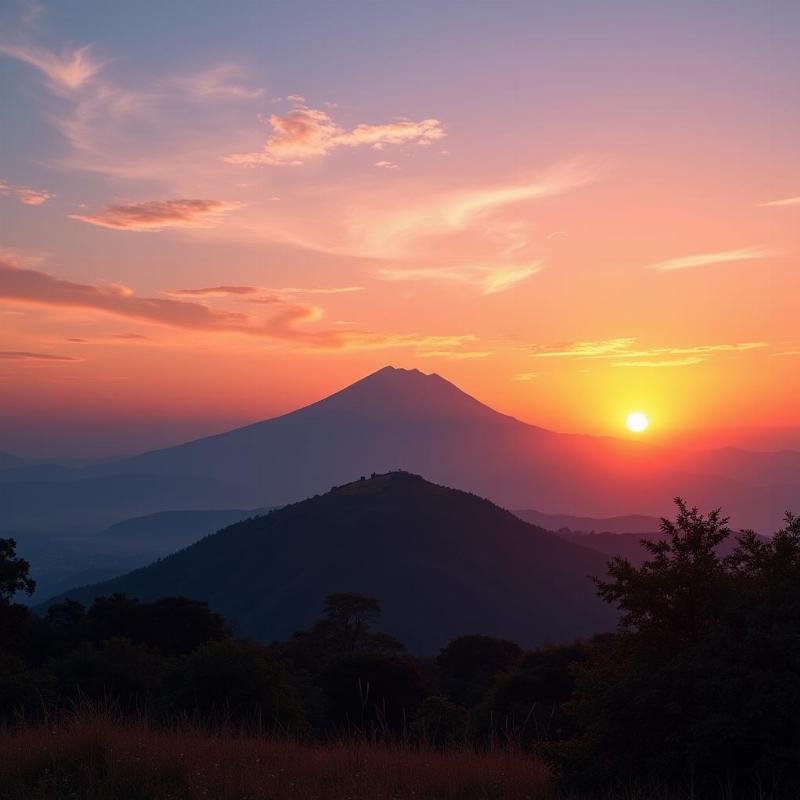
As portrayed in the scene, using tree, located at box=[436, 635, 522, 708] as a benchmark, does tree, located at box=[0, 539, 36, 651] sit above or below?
above

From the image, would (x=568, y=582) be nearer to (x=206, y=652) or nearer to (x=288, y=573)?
(x=288, y=573)

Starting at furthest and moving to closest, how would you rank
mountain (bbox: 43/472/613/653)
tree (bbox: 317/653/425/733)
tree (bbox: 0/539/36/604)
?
1. mountain (bbox: 43/472/613/653)
2. tree (bbox: 317/653/425/733)
3. tree (bbox: 0/539/36/604)

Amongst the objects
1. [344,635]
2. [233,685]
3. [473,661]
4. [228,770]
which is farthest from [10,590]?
[344,635]

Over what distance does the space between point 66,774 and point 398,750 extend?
3.30m

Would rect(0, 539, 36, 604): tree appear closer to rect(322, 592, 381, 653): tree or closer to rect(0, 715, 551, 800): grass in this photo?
rect(0, 715, 551, 800): grass

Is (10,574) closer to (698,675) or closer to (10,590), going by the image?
(10,590)

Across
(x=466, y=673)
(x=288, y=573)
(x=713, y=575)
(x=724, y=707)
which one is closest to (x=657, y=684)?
(x=724, y=707)

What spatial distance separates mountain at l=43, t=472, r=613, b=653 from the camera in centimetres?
14662

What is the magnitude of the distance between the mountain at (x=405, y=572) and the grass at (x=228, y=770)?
131195 mm

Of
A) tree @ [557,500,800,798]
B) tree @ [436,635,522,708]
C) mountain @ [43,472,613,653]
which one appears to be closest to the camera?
tree @ [557,500,800,798]

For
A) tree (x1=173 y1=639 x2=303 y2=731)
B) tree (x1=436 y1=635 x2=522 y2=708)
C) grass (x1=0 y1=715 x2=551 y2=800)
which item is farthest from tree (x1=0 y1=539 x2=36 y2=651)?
tree (x1=436 y1=635 x2=522 y2=708)

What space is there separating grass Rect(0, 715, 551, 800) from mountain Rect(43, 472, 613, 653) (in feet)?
430

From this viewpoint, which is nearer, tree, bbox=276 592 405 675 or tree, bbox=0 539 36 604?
tree, bbox=0 539 36 604

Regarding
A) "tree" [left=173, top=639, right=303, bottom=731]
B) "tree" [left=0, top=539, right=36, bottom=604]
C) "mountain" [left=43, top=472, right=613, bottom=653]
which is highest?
"tree" [left=0, top=539, right=36, bottom=604]
